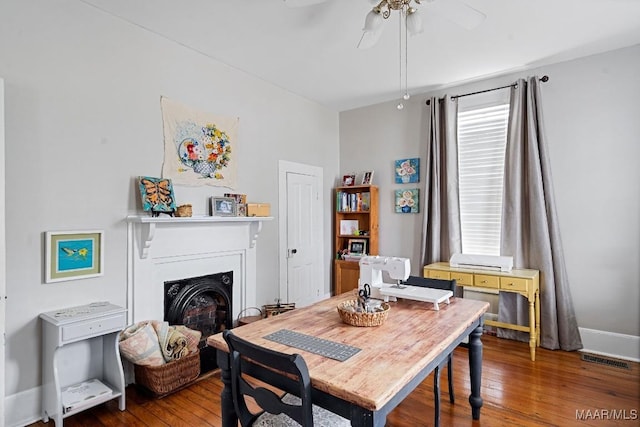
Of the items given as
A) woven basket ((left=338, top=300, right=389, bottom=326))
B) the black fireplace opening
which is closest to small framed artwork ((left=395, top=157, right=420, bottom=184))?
the black fireplace opening

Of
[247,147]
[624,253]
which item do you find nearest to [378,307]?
[247,147]

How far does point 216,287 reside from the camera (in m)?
3.28

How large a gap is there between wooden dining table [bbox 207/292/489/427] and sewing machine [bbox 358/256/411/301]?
5.7 inches

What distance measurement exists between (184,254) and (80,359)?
40.4 inches

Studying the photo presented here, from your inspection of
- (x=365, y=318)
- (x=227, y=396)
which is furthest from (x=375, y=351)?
(x=227, y=396)

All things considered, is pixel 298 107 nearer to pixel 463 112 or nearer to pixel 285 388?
pixel 463 112

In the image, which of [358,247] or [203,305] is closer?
[203,305]

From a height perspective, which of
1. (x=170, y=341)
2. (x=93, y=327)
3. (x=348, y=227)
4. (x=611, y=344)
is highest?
(x=348, y=227)

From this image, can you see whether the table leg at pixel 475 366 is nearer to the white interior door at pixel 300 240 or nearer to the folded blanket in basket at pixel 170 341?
the folded blanket in basket at pixel 170 341

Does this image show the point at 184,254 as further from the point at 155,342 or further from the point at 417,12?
the point at 417,12

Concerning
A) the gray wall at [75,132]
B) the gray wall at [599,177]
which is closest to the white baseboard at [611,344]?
the gray wall at [599,177]

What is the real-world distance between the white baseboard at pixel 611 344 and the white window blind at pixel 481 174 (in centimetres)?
110

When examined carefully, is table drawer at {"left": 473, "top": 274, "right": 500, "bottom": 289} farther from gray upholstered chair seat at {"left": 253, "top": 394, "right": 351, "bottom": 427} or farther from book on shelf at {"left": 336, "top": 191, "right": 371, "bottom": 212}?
gray upholstered chair seat at {"left": 253, "top": 394, "right": 351, "bottom": 427}

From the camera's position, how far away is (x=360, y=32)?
2852mm
